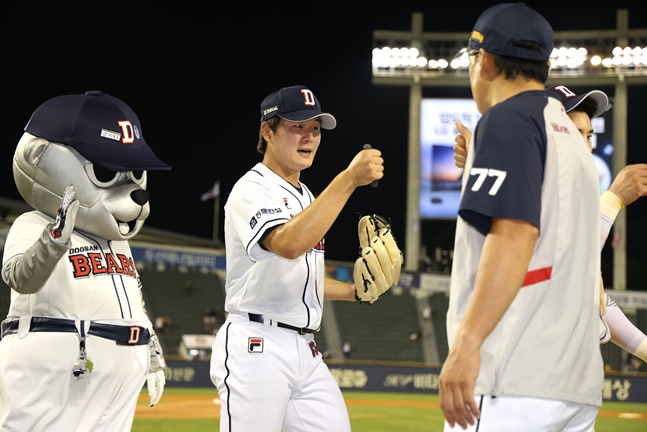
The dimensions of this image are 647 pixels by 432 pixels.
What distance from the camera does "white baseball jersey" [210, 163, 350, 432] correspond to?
3.68 meters

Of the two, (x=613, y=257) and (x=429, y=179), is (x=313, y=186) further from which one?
(x=613, y=257)

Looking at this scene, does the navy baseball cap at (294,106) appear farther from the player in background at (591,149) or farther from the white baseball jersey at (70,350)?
the white baseball jersey at (70,350)

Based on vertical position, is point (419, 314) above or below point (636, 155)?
below

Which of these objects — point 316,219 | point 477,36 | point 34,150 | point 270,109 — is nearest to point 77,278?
point 34,150

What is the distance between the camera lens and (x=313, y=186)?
120 ft

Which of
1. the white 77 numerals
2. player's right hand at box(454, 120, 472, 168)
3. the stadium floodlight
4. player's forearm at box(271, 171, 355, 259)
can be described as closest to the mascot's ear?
player's forearm at box(271, 171, 355, 259)

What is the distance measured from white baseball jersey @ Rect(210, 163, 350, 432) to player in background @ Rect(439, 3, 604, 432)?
4.81 feet

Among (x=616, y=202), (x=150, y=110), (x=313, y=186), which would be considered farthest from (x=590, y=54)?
(x=616, y=202)

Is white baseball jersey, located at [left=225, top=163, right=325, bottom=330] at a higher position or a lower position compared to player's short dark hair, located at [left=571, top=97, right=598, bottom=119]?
lower

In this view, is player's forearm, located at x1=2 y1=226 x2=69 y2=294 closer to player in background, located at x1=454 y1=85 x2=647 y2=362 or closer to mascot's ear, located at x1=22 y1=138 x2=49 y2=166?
mascot's ear, located at x1=22 y1=138 x2=49 y2=166

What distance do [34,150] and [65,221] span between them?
25.2 inches

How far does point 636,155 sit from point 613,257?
847cm

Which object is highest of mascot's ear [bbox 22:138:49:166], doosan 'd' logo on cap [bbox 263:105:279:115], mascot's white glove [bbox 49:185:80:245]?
doosan 'd' logo on cap [bbox 263:105:279:115]

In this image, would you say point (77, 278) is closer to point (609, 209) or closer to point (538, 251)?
point (538, 251)
